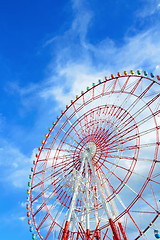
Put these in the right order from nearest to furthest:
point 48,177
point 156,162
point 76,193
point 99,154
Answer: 1. point 156,162
2. point 76,193
3. point 99,154
4. point 48,177

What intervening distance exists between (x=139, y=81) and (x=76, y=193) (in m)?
10.6

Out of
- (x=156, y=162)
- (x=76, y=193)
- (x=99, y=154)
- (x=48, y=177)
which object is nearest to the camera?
(x=156, y=162)

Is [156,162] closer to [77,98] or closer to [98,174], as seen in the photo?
[98,174]

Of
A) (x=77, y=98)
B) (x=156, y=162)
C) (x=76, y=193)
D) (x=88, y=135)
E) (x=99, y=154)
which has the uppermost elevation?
(x=77, y=98)

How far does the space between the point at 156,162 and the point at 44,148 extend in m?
11.1

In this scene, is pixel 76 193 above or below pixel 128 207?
above

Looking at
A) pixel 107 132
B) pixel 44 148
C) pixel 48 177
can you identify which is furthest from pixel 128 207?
pixel 44 148

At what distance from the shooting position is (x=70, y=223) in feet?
61.5

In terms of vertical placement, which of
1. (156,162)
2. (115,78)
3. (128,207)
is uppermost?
(115,78)

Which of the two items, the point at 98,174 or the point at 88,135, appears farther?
the point at 88,135

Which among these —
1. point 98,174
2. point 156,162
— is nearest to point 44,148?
point 98,174

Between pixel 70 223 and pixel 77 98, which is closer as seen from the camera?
pixel 70 223

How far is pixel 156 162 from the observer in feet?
59.4

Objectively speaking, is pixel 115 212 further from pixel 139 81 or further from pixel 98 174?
pixel 139 81
